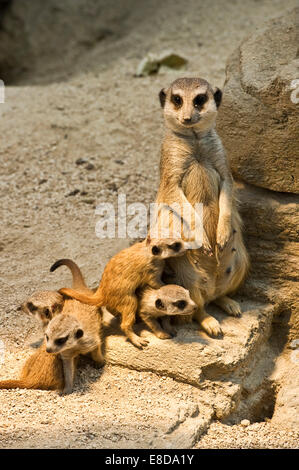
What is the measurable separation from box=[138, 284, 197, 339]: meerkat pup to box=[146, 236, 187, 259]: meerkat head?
0.57ft

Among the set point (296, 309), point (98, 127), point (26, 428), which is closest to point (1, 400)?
point (26, 428)

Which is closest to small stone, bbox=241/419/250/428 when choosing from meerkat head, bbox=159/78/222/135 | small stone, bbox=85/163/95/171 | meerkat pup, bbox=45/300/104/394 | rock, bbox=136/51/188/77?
meerkat pup, bbox=45/300/104/394

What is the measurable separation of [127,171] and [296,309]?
6.94 feet

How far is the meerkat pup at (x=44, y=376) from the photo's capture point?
140 inches

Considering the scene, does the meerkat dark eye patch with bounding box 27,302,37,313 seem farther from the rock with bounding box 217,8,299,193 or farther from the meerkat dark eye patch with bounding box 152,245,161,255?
the rock with bounding box 217,8,299,193

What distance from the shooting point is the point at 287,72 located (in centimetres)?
376

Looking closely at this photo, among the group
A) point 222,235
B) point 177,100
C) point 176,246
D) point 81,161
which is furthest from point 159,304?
point 81,161

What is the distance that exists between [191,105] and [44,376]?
1.60 metres

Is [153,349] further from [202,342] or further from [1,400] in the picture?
[1,400]

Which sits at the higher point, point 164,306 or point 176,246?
point 176,246

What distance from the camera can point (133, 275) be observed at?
11.8 feet

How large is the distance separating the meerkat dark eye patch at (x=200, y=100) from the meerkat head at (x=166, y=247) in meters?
0.71

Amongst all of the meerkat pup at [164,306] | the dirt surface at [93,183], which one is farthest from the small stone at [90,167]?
the meerkat pup at [164,306]

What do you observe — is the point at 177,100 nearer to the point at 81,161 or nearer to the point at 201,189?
the point at 201,189
